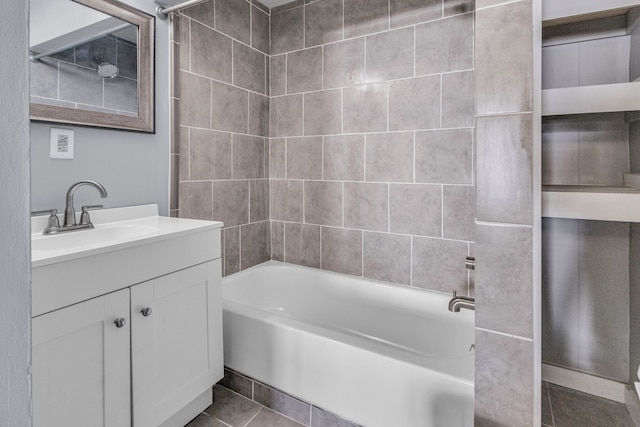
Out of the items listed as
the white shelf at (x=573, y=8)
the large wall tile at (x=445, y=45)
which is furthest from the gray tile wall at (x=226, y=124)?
the white shelf at (x=573, y=8)

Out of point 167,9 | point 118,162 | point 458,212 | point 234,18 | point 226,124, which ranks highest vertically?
point 234,18

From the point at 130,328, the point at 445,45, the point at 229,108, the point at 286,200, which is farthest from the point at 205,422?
the point at 445,45

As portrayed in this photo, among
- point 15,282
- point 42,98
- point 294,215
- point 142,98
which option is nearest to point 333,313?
point 294,215

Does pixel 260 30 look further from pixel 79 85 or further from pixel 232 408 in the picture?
pixel 232 408

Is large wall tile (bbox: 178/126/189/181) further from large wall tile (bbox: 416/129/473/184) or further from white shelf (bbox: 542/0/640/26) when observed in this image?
white shelf (bbox: 542/0/640/26)

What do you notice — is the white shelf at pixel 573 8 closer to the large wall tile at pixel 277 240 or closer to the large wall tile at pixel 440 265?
the large wall tile at pixel 440 265

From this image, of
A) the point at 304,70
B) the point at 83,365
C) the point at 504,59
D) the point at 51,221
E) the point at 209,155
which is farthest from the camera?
the point at 304,70

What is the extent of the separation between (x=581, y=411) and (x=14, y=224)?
1.62 meters

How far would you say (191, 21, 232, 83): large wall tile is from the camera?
205 centimetres

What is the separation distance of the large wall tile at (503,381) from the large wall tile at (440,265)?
1114mm

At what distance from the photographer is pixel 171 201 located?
1967 millimetres

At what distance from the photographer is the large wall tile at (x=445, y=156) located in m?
1.96

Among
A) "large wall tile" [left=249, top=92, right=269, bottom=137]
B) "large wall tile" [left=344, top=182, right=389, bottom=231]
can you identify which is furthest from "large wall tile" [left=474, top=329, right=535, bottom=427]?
"large wall tile" [left=249, top=92, right=269, bottom=137]

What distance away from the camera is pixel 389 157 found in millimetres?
2203
